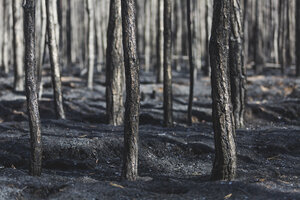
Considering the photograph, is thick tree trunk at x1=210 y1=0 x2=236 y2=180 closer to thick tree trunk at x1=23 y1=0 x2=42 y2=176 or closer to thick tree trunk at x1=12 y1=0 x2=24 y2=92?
thick tree trunk at x1=23 y1=0 x2=42 y2=176

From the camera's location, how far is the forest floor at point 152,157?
546 centimetres

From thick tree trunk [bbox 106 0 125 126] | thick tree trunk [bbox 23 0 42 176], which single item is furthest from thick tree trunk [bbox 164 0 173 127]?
thick tree trunk [bbox 23 0 42 176]

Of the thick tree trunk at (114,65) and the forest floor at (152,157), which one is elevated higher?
the thick tree trunk at (114,65)

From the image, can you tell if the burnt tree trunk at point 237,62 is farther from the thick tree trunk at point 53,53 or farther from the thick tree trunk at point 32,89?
the thick tree trunk at point 32,89

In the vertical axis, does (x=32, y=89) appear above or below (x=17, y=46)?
below

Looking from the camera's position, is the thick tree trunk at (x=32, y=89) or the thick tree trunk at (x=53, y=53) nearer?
the thick tree trunk at (x=32, y=89)

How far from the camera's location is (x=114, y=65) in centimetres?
959

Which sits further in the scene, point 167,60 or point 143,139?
point 167,60

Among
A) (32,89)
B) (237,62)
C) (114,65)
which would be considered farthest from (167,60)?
(32,89)

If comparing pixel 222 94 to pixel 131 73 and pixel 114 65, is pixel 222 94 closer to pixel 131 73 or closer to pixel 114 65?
pixel 131 73

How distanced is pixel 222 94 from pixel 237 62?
3.35 metres

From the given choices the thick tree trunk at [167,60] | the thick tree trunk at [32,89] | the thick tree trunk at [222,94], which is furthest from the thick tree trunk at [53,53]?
the thick tree trunk at [222,94]

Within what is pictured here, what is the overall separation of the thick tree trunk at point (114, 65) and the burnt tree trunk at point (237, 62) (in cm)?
238

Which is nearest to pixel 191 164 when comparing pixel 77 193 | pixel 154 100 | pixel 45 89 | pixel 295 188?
pixel 295 188
